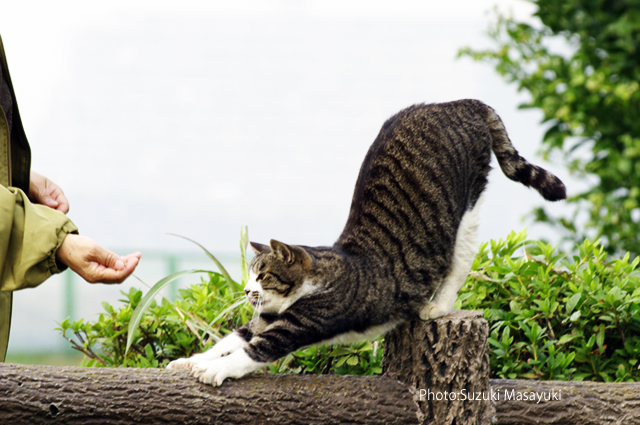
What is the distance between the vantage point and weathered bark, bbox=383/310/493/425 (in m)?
1.71

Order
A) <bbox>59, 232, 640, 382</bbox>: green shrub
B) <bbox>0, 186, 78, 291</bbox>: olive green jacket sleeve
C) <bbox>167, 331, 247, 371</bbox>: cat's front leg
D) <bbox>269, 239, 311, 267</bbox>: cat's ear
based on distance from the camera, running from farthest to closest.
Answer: <bbox>59, 232, 640, 382</bbox>: green shrub
<bbox>269, 239, 311, 267</bbox>: cat's ear
<bbox>167, 331, 247, 371</bbox>: cat's front leg
<bbox>0, 186, 78, 291</bbox>: olive green jacket sleeve

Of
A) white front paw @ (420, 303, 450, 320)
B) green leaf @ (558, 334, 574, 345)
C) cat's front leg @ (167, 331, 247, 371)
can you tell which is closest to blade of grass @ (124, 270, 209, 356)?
cat's front leg @ (167, 331, 247, 371)

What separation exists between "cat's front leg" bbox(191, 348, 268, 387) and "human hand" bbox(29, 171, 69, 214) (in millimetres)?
776

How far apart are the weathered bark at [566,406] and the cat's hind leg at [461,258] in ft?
1.05

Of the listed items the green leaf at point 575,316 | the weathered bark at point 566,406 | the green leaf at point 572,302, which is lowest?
the weathered bark at point 566,406

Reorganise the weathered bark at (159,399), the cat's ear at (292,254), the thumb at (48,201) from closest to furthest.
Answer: the weathered bark at (159,399)
the cat's ear at (292,254)
the thumb at (48,201)

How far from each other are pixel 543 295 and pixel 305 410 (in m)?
1.05

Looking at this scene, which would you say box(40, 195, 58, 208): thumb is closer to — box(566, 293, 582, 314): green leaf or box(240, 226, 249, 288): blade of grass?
box(240, 226, 249, 288): blade of grass

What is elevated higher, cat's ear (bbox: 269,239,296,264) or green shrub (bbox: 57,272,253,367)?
cat's ear (bbox: 269,239,296,264)

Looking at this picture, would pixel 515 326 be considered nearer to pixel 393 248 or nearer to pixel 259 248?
pixel 393 248

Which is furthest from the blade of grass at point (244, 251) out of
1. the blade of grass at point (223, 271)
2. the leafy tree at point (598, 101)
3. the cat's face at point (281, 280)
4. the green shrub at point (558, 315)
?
the leafy tree at point (598, 101)

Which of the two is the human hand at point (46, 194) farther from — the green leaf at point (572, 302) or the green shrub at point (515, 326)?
the green leaf at point (572, 302)

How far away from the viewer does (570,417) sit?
1.77 meters

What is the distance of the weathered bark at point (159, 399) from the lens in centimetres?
151
